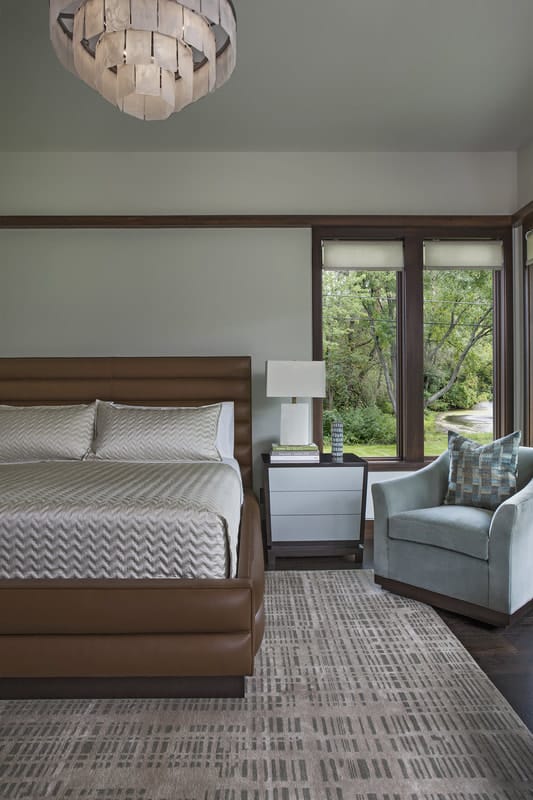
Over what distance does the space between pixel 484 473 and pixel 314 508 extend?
1.07 m

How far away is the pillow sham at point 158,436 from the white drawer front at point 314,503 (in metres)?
0.48

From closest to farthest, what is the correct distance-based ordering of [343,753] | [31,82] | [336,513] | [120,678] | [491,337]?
[343,753], [120,678], [31,82], [336,513], [491,337]

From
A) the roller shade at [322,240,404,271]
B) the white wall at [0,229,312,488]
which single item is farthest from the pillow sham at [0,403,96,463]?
the roller shade at [322,240,404,271]

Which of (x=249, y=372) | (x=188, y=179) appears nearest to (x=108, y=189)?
(x=188, y=179)

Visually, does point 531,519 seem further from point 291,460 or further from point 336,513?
point 291,460

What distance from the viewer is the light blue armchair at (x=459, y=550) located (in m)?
2.52

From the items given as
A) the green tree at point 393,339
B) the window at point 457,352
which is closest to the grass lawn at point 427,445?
the window at point 457,352

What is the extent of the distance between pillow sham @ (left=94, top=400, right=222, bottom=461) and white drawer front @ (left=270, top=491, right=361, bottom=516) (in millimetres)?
483

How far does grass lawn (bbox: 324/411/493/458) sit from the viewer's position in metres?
4.32

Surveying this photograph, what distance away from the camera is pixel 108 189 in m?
4.11

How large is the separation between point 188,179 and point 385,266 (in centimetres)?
158

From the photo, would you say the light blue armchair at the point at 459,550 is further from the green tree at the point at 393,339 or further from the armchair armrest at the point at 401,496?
the green tree at the point at 393,339

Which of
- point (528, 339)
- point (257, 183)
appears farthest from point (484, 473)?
point (257, 183)

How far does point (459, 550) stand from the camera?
2.67 meters
